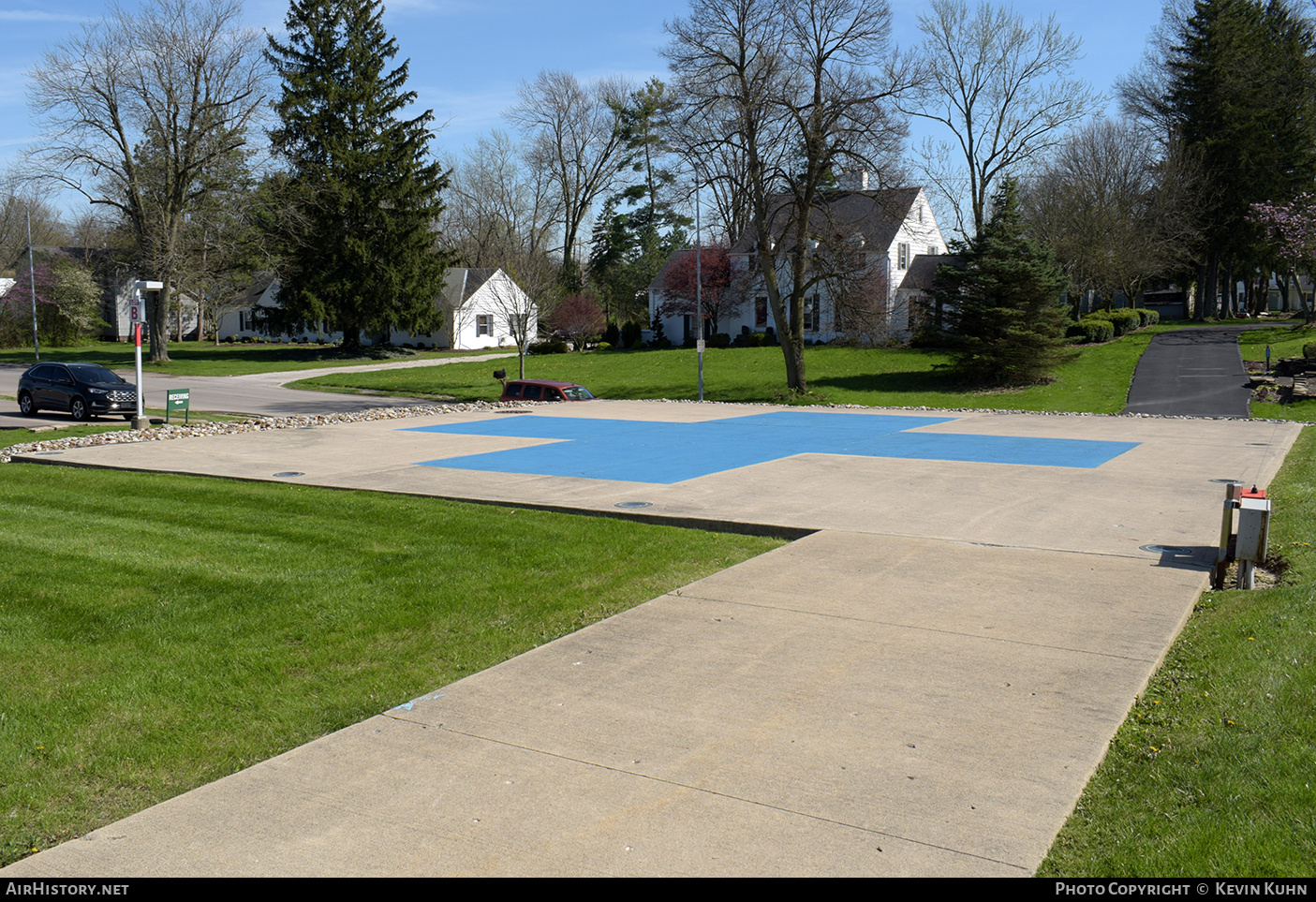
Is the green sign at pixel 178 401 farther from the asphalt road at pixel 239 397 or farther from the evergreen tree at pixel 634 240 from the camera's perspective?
the evergreen tree at pixel 634 240

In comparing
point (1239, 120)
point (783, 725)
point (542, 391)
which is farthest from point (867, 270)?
point (783, 725)

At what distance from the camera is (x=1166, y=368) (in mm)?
38031

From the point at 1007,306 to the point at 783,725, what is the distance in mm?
33938

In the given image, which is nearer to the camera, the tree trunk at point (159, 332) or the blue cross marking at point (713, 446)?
the blue cross marking at point (713, 446)

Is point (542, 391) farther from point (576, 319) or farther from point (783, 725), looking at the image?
point (576, 319)

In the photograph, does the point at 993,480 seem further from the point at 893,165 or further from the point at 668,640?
the point at 893,165

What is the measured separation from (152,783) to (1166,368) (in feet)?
133

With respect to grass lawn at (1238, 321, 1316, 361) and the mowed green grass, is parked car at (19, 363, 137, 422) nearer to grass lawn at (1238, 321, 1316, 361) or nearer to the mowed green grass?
the mowed green grass

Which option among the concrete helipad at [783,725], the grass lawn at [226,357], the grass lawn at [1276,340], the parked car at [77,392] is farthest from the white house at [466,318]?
the concrete helipad at [783,725]

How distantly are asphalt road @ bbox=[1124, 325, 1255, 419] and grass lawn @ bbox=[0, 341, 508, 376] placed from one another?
3897cm

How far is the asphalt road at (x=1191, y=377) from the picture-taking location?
29922mm

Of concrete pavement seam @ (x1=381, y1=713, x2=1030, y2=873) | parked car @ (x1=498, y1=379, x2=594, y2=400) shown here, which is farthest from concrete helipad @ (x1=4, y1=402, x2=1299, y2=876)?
parked car @ (x1=498, y1=379, x2=594, y2=400)

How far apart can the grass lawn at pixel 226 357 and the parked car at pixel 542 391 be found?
24.1 m
